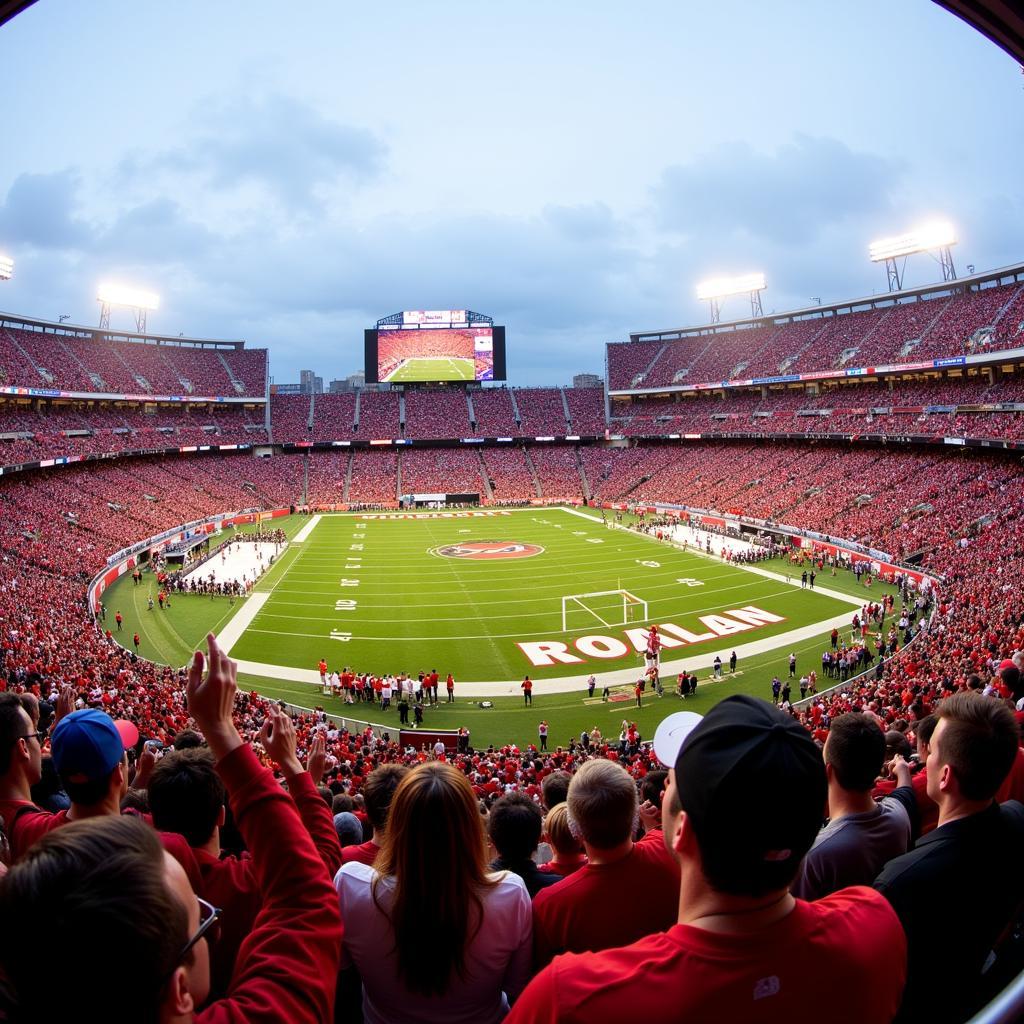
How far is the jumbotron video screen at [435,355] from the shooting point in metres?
89.2

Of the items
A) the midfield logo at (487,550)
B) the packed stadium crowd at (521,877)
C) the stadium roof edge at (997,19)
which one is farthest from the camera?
the midfield logo at (487,550)

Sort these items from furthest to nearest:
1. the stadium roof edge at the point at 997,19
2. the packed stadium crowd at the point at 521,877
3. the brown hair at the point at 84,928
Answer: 1. the stadium roof edge at the point at 997,19
2. the packed stadium crowd at the point at 521,877
3. the brown hair at the point at 84,928

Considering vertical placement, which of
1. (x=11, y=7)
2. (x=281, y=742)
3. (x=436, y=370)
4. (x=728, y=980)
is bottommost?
(x=728, y=980)

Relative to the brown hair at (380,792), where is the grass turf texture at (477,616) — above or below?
below

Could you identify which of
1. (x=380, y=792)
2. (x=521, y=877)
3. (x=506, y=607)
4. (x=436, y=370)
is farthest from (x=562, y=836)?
(x=436, y=370)

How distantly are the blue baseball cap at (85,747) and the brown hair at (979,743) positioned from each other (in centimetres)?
418

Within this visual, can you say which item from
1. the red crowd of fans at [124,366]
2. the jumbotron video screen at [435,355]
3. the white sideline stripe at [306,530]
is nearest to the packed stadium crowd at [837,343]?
the jumbotron video screen at [435,355]


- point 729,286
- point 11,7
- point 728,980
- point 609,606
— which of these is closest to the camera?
point 728,980

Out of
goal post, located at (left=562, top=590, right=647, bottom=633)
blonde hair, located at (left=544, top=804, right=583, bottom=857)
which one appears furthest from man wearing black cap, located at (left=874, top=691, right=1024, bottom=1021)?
goal post, located at (left=562, top=590, right=647, bottom=633)

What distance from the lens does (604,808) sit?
11.5ft

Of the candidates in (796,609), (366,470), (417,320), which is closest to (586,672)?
(796,609)

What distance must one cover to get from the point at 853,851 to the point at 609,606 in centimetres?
3015

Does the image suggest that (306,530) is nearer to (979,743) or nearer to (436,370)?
(436,370)

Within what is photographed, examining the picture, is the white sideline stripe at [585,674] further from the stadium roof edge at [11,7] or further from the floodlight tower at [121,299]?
the floodlight tower at [121,299]
